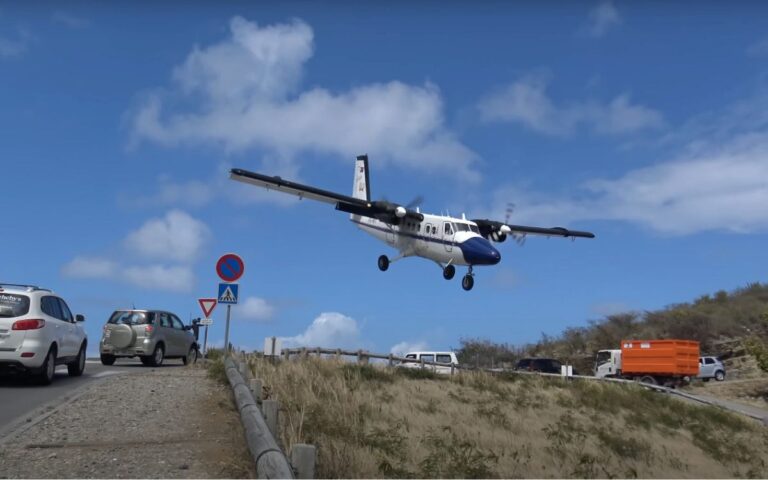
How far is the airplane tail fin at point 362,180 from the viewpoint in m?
47.6

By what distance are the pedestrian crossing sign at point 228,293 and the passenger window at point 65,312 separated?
3152mm

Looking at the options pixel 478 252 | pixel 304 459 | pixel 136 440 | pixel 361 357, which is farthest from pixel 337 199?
pixel 304 459

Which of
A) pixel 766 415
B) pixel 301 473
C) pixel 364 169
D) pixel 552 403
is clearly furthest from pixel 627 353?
pixel 301 473

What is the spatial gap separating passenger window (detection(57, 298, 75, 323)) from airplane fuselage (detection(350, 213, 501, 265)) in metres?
18.1

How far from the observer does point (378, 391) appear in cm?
2009

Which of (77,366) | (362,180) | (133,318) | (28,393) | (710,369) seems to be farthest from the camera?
(362,180)

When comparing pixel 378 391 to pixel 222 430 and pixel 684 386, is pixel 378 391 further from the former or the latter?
pixel 684 386

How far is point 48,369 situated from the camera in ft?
46.6

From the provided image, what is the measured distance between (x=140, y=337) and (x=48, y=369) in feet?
22.0

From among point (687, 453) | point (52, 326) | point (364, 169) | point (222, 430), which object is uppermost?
point (364, 169)

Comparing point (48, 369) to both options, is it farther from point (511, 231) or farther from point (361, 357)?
point (511, 231)

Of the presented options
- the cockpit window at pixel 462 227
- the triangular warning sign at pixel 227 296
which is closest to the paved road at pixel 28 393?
the triangular warning sign at pixel 227 296

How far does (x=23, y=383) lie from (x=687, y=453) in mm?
16597

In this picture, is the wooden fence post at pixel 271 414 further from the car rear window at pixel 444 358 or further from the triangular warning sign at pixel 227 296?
the car rear window at pixel 444 358
